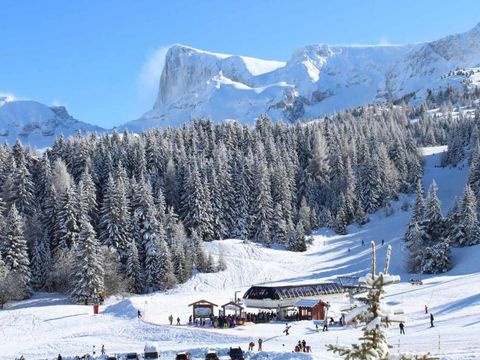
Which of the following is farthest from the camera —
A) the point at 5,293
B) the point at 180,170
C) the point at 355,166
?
the point at 355,166

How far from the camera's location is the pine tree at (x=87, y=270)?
218ft

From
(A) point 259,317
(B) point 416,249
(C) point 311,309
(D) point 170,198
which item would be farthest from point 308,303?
(D) point 170,198

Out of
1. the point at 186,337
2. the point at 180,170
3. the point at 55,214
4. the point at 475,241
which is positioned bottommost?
the point at 186,337

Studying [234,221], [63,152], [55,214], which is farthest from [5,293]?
[63,152]

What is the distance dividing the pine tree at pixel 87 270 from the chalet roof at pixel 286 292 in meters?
18.3

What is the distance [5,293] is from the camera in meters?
66.1

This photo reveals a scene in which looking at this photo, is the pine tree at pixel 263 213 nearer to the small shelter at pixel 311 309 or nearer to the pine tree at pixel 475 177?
the pine tree at pixel 475 177

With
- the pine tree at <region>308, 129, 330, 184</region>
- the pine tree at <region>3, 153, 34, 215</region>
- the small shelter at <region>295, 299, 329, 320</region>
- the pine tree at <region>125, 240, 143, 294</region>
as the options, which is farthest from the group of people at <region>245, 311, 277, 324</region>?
the pine tree at <region>308, 129, 330, 184</region>

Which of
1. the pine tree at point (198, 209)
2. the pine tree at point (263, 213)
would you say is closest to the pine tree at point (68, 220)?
the pine tree at point (198, 209)

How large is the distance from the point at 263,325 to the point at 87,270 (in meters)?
25.7

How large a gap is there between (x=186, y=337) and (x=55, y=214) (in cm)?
4684

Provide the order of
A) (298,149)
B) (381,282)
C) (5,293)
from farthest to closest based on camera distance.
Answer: (298,149), (5,293), (381,282)

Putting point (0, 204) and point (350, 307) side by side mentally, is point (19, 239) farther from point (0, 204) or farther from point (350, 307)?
point (350, 307)

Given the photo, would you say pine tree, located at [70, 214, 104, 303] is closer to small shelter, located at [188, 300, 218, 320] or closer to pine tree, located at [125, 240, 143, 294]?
pine tree, located at [125, 240, 143, 294]
